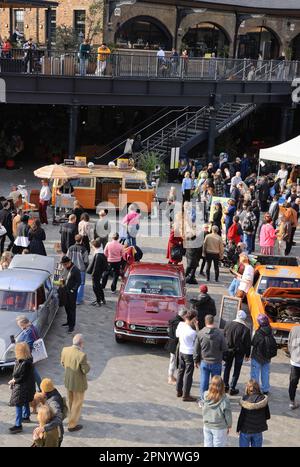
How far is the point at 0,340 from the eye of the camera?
11.6 metres

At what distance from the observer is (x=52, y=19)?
3778 centimetres

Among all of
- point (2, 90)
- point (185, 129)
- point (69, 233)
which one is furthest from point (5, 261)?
point (185, 129)

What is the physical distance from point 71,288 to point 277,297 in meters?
4.25

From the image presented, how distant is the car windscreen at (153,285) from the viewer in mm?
14120

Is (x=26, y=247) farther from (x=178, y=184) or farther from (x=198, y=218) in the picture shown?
(x=178, y=184)

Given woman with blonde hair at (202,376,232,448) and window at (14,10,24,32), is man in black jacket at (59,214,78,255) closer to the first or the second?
woman with blonde hair at (202,376,232,448)

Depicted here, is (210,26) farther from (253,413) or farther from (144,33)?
(253,413)

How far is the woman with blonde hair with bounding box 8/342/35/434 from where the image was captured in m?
9.96

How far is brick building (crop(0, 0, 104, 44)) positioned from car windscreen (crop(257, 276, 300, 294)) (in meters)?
23.1

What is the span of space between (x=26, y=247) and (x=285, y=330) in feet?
22.7

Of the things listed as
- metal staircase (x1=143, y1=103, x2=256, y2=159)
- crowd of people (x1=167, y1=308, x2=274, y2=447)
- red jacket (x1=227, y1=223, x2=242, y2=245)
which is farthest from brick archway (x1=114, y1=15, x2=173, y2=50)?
crowd of people (x1=167, y1=308, x2=274, y2=447)
